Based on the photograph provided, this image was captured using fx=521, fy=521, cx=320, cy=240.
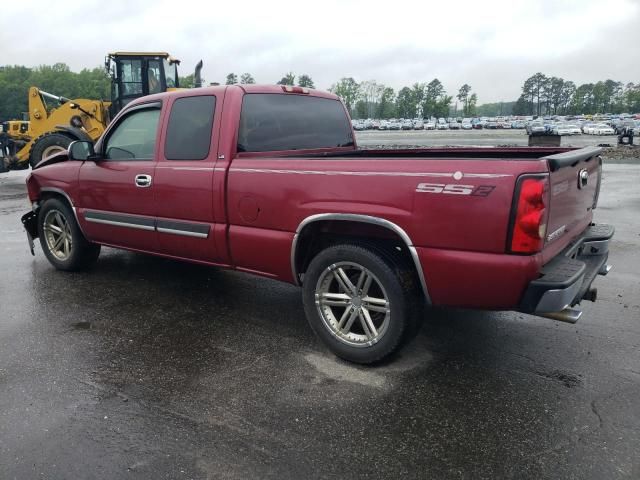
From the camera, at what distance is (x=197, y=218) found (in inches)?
167

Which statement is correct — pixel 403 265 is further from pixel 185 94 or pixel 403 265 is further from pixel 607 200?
pixel 607 200

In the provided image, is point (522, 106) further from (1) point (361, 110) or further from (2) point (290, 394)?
(2) point (290, 394)

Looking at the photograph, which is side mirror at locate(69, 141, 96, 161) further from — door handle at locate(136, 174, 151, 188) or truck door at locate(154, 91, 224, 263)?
truck door at locate(154, 91, 224, 263)

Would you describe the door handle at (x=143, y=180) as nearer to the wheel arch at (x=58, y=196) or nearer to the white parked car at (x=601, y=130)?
the wheel arch at (x=58, y=196)

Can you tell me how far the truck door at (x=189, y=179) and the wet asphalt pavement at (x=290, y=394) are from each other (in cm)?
68

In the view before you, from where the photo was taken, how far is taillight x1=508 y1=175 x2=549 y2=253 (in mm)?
2736

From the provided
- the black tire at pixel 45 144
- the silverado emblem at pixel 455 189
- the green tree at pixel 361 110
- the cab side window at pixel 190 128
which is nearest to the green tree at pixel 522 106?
the green tree at pixel 361 110

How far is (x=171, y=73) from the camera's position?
14.7 m

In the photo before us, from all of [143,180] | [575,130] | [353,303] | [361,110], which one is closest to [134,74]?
[143,180]

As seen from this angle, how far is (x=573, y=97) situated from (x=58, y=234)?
159509 millimetres

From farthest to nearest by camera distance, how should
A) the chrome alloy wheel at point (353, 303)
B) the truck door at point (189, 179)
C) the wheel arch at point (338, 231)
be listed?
the truck door at point (189, 179), the chrome alloy wheel at point (353, 303), the wheel arch at point (338, 231)

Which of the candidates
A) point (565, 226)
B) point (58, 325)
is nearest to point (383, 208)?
point (565, 226)

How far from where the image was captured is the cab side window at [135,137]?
4.73 meters

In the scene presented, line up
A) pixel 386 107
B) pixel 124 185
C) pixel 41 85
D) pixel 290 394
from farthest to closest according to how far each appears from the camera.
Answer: pixel 386 107 → pixel 41 85 → pixel 124 185 → pixel 290 394
